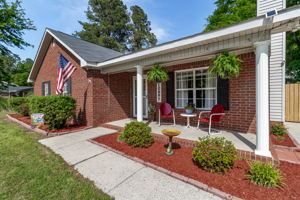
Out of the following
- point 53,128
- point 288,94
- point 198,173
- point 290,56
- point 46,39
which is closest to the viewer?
point 198,173

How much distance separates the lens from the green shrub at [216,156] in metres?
2.45

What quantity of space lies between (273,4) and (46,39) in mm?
11493

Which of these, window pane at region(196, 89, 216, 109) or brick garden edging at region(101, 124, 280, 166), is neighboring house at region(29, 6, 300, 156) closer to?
window pane at region(196, 89, 216, 109)

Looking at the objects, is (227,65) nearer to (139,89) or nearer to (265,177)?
(265,177)

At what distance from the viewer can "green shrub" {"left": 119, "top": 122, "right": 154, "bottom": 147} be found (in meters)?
3.72

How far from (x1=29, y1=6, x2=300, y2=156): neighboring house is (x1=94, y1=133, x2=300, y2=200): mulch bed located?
56cm

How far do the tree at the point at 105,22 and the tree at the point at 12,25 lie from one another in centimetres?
922

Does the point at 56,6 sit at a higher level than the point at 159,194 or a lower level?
higher

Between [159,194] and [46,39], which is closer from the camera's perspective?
[159,194]

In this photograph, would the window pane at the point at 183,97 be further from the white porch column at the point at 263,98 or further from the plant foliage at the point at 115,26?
the plant foliage at the point at 115,26

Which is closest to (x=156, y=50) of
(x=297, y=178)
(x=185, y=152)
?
(x=185, y=152)

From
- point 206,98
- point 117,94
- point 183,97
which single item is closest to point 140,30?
point 117,94

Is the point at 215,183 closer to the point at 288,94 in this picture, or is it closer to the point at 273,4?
the point at 273,4

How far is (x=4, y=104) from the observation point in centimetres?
1484
